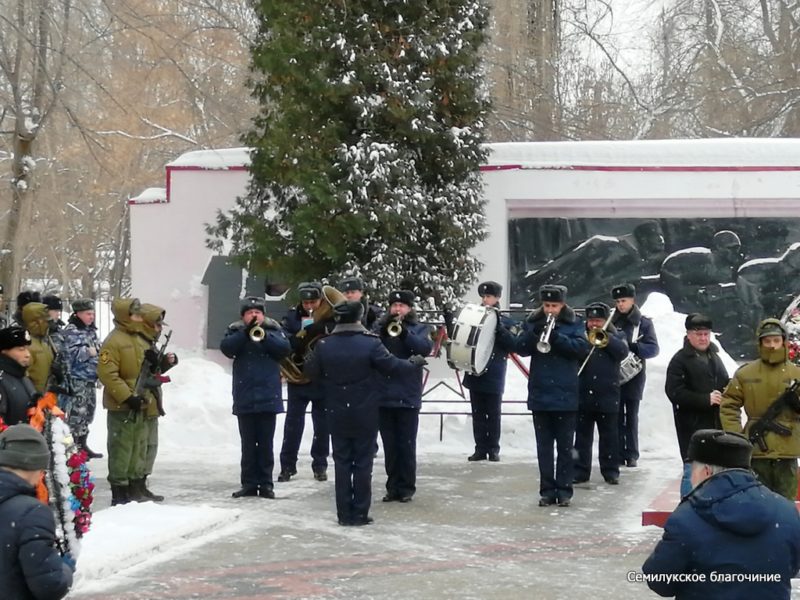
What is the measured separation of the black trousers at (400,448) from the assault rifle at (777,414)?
11.6 ft

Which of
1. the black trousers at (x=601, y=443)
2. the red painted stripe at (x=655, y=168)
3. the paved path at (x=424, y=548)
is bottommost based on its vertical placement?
the paved path at (x=424, y=548)

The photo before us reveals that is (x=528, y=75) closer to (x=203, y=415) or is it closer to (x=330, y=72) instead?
(x=330, y=72)

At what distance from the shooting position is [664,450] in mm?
13859

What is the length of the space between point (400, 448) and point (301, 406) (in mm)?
1424

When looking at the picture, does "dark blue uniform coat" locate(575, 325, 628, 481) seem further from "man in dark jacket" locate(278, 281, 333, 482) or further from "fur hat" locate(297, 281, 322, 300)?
"fur hat" locate(297, 281, 322, 300)

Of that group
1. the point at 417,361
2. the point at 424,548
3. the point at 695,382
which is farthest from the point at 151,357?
the point at 695,382

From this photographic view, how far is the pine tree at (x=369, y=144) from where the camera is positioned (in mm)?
16375

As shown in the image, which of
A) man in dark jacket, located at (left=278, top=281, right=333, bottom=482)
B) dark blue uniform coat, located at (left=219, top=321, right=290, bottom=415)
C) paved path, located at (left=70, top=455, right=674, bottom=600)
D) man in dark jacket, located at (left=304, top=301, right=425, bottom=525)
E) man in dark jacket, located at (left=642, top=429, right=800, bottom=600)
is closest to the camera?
man in dark jacket, located at (left=642, top=429, right=800, bottom=600)

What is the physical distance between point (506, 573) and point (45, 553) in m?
4.28

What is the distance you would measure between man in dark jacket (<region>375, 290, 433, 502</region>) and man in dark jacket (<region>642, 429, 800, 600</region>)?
636 cm

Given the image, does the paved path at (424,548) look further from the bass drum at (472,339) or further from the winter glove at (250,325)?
the winter glove at (250,325)

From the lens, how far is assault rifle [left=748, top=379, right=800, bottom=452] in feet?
26.9

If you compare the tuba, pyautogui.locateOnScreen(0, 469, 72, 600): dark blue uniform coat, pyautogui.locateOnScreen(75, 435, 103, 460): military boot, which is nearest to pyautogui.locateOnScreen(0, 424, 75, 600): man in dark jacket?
pyautogui.locateOnScreen(0, 469, 72, 600): dark blue uniform coat

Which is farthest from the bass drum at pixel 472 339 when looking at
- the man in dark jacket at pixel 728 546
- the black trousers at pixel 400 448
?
the man in dark jacket at pixel 728 546
